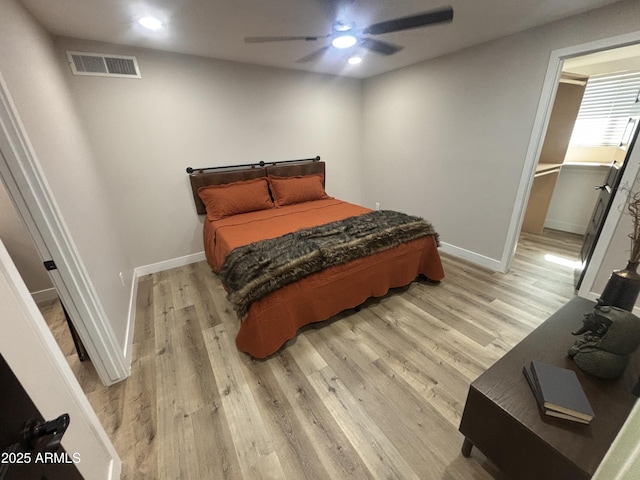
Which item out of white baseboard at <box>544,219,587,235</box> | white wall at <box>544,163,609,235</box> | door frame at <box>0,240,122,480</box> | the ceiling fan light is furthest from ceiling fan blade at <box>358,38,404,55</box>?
white baseboard at <box>544,219,587,235</box>

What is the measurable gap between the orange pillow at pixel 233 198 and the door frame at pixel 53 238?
1.58 metres

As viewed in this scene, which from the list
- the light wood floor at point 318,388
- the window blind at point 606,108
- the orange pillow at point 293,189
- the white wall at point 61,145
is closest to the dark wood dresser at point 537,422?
the light wood floor at point 318,388

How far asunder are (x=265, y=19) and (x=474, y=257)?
3139mm

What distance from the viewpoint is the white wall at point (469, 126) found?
2203 millimetres

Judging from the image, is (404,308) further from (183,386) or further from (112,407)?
(112,407)

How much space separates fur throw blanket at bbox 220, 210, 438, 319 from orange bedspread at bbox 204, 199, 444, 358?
0.24ft

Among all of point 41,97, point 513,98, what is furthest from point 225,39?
point 513,98

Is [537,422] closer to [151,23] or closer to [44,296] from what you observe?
[151,23]

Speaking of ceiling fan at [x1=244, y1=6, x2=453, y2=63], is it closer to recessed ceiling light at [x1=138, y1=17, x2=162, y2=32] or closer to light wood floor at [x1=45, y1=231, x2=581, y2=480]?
recessed ceiling light at [x1=138, y1=17, x2=162, y2=32]

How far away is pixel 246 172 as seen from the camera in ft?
10.6

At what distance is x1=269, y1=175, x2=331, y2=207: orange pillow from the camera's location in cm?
327

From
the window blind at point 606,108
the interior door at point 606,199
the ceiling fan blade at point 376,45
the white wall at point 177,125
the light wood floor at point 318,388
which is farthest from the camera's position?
the window blind at point 606,108

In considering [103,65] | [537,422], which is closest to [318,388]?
[537,422]

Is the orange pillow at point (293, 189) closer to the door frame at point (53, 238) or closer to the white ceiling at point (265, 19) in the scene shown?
the white ceiling at point (265, 19)
